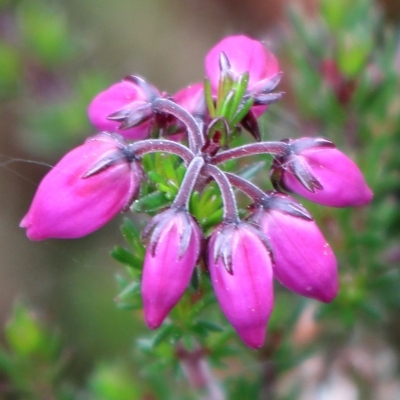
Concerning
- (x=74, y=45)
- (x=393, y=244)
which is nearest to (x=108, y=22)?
(x=74, y=45)

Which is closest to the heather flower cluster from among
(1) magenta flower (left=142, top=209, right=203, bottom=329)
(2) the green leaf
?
(1) magenta flower (left=142, top=209, right=203, bottom=329)

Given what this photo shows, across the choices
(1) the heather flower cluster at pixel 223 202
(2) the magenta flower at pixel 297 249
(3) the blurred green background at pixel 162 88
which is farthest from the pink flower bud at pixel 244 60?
(3) the blurred green background at pixel 162 88

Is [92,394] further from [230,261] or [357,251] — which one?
[230,261]

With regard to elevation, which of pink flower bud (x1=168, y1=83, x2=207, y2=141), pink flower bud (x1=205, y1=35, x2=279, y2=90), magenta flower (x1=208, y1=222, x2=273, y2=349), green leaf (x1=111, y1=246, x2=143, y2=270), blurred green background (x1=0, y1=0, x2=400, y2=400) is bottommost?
blurred green background (x1=0, y1=0, x2=400, y2=400)

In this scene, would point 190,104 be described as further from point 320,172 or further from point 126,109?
point 320,172

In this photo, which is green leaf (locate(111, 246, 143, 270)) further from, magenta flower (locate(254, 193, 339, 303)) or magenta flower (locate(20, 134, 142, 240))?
magenta flower (locate(254, 193, 339, 303))

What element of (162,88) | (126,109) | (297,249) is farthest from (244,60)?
(162,88)
